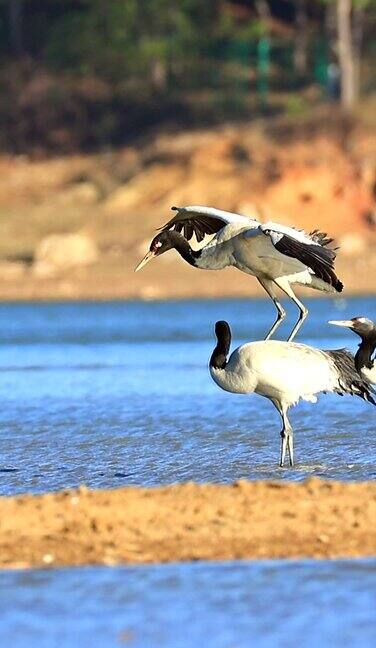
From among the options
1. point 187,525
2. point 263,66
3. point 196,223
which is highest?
point 263,66

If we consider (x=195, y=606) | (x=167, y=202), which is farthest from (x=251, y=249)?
(x=167, y=202)

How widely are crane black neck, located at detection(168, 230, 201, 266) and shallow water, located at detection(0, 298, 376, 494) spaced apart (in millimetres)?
1236

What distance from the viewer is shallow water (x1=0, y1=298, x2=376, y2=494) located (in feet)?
31.7

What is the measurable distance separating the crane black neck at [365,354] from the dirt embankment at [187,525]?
7.07ft

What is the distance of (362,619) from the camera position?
5758mm

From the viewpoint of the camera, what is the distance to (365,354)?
994 centimetres

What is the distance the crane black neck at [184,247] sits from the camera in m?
11.1

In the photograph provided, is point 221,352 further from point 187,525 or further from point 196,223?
point 187,525

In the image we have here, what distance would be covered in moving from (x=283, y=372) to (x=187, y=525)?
252cm

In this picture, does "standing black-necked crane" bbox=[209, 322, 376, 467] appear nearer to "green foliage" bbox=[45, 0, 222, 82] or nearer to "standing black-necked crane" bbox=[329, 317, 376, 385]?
"standing black-necked crane" bbox=[329, 317, 376, 385]

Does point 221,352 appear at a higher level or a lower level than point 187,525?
higher

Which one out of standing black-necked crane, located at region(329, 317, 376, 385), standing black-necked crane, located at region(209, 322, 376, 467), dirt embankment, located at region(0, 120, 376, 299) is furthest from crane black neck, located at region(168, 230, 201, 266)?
dirt embankment, located at region(0, 120, 376, 299)

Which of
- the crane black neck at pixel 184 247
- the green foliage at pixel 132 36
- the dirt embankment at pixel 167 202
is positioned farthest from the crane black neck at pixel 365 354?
the green foliage at pixel 132 36

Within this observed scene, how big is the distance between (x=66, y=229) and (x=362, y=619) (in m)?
28.6
